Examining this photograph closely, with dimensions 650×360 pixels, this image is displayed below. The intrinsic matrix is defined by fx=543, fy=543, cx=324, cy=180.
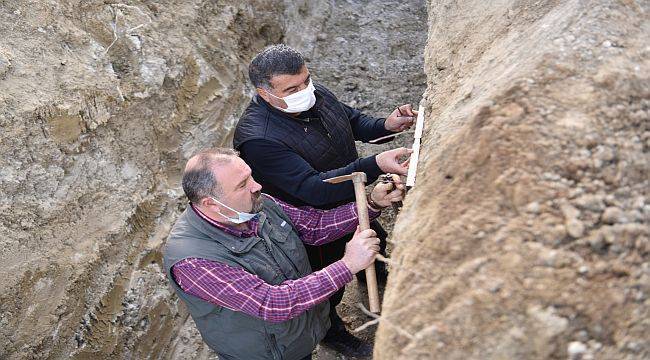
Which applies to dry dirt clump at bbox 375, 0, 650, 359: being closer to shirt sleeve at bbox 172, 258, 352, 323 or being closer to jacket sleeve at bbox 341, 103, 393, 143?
shirt sleeve at bbox 172, 258, 352, 323

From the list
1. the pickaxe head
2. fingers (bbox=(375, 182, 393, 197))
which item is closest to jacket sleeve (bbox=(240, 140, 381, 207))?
the pickaxe head

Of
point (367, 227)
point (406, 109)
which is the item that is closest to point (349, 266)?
point (367, 227)

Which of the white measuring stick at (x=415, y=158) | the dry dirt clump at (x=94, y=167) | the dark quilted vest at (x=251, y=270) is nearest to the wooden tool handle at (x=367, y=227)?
the white measuring stick at (x=415, y=158)

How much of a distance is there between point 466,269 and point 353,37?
5.60 metres

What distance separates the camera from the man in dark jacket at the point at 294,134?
306 centimetres

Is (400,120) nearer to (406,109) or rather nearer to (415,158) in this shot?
(406,109)

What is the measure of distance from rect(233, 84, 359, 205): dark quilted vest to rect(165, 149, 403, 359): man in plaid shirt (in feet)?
1.35

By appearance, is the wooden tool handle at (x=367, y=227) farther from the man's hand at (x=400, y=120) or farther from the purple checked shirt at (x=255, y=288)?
the man's hand at (x=400, y=120)

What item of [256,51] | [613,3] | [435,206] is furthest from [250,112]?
[256,51]

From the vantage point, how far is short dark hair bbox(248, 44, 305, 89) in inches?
Result: 121

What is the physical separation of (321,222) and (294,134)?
1.87 ft

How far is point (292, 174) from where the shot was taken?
10.1ft

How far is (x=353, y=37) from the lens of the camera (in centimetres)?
680

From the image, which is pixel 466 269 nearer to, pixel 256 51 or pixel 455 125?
pixel 455 125
